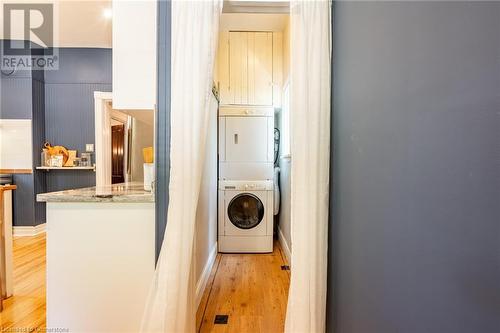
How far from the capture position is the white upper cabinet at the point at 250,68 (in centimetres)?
343

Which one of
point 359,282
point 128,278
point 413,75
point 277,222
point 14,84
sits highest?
point 14,84

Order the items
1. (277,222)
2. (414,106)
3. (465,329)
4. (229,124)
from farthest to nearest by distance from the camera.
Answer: (277,222) < (229,124) < (414,106) < (465,329)

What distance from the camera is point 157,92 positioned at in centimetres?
147

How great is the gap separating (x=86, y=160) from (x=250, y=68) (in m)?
2.99

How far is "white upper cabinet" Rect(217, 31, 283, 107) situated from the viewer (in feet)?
11.2

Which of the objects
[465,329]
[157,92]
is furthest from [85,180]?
[465,329]

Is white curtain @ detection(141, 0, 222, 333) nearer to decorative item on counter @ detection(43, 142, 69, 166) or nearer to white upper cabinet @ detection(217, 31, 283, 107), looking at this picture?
white upper cabinet @ detection(217, 31, 283, 107)

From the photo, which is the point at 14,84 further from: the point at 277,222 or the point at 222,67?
the point at 277,222

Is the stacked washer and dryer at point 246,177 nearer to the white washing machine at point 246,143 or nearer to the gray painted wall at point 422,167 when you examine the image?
the white washing machine at point 246,143

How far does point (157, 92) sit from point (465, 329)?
160 centimetres

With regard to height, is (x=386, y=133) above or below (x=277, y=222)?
above

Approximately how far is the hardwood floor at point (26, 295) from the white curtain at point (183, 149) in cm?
120

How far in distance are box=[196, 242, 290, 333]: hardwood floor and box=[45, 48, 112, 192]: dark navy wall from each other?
2841 mm

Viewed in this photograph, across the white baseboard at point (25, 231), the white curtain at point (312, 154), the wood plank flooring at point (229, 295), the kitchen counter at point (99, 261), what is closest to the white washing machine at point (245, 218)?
the wood plank flooring at point (229, 295)
